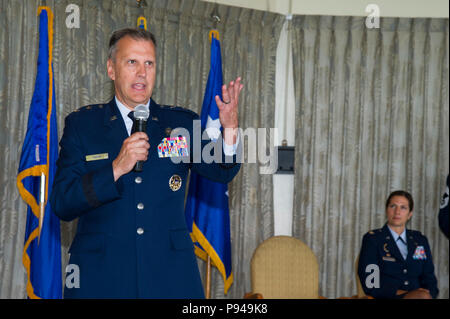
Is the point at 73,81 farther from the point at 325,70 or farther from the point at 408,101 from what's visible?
the point at 408,101

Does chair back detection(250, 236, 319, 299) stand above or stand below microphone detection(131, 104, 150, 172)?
below

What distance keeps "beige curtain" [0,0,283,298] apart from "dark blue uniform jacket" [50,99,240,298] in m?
2.48

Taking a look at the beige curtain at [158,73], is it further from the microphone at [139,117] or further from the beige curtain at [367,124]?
the microphone at [139,117]

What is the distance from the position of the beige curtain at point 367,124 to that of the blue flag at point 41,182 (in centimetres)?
261

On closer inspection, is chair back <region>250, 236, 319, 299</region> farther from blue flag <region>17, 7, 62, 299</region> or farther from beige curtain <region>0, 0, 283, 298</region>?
blue flag <region>17, 7, 62, 299</region>

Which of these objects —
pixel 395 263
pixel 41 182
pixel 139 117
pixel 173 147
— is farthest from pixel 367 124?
pixel 139 117

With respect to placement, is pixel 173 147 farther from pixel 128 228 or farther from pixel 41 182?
pixel 41 182

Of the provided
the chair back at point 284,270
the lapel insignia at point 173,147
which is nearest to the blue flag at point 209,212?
the chair back at point 284,270

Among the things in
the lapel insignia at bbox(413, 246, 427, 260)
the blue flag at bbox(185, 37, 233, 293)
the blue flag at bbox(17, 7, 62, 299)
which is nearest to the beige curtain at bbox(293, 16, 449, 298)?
the lapel insignia at bbox(413, 246, 427, 260)

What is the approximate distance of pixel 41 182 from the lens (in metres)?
3.77

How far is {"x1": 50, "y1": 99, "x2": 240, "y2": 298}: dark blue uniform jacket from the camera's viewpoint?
1815mm

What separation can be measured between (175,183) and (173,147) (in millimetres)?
128

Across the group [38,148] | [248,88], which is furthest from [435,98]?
[38,148]

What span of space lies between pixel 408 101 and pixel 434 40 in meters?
0.69
